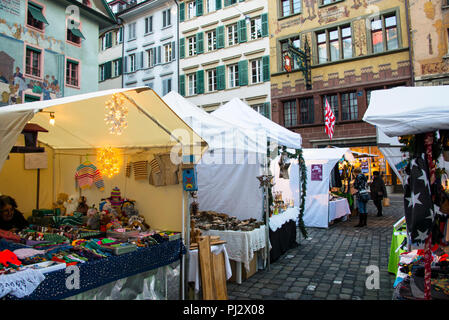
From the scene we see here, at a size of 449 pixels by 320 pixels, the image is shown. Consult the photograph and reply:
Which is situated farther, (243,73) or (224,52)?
(224,52)

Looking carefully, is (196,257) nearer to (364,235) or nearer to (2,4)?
(364,235)

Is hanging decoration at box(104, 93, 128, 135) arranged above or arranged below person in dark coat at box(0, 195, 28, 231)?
above

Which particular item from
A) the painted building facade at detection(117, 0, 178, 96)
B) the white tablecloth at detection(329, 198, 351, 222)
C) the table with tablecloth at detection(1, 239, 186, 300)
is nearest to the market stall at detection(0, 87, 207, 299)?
the table with tablecloth at detection(1, 239, 186, 300)

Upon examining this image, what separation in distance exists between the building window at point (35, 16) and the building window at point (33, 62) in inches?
50.5

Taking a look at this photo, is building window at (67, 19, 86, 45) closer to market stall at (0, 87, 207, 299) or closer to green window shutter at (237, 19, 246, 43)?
green window shutter at (237, 19, 246, 43)

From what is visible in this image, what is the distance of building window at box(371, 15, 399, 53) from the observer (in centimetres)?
1667

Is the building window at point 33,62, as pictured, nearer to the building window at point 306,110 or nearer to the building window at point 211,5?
the building window at point 211,5

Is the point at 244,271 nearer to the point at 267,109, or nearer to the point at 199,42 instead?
the point at 267,109

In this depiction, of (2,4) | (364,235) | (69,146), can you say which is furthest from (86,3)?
(364,235)

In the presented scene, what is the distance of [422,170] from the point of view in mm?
3230

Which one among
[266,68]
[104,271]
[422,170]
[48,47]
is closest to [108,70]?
[48,47]

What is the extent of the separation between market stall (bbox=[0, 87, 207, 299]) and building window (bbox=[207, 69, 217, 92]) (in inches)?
669

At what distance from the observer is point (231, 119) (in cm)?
715

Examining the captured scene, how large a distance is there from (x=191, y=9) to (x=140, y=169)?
71.8 ft
